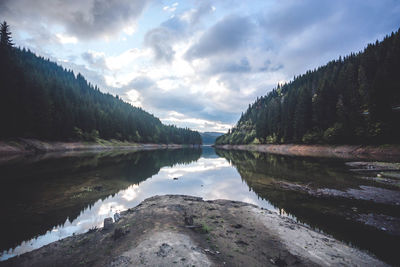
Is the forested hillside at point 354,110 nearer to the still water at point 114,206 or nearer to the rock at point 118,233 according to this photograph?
the still water at point 114,206

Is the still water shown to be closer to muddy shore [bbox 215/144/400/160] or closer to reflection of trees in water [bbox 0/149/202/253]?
reflection of trees in water [bbox 0/149/202/253]

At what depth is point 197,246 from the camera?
6121 millimetres

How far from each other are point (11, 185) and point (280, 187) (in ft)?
80.0

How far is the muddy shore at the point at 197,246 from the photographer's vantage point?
5461mm

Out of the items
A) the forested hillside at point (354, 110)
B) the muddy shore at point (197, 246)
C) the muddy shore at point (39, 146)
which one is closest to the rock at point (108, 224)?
the muddy shore at point (197, 246)

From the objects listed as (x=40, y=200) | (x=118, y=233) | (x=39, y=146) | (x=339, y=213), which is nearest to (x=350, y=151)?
(x=339, y=213)

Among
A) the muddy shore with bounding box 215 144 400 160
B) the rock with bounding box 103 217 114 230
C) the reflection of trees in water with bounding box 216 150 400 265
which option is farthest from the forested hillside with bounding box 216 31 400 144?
the rock with bounding box 103 217 114 230

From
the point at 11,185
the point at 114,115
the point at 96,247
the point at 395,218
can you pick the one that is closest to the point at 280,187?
the point at 395,218

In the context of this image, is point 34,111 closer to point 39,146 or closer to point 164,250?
point 39,146

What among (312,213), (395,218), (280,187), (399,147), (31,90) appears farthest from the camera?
(31,90)

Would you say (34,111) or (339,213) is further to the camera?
(34,111)

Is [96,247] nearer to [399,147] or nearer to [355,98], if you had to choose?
[399,147]

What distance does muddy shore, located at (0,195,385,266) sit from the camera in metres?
5.46

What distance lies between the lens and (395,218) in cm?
927
